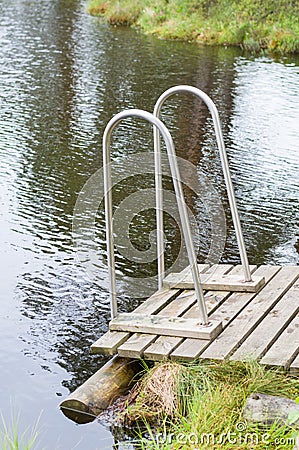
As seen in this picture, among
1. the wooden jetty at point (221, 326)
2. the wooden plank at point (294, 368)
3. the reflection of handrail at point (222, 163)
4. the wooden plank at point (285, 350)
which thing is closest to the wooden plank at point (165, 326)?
the wooden jetty at point (221, 326)

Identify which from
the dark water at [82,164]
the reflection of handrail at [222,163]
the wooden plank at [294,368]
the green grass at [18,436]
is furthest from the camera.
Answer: the dark water at [82,164]

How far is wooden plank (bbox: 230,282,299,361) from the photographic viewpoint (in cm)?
382

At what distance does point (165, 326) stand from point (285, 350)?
0.63 meters

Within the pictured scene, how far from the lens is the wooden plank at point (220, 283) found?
462 cm

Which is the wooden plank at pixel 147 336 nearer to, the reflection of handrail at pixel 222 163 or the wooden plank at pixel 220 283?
the wooden plank at pixel 220 283

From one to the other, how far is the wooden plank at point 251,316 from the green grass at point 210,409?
0.35 ft

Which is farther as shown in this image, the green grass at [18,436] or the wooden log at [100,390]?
the wooden log at [100,390]

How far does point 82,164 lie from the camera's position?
324 inches

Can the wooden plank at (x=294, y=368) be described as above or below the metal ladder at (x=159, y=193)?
below

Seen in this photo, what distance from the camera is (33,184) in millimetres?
7676

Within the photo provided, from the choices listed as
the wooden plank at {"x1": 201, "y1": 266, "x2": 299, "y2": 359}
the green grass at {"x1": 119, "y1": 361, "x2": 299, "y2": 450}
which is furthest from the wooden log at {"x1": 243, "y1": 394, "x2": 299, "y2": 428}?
the wooden plank at {"x1": 201, "y1": 266, "x2": 299, "y2": 359}

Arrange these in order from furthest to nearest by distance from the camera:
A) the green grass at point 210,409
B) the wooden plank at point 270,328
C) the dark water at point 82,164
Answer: the dark water at point 82,164, the wooden plank at point 270,328, the green grass at point 210,409

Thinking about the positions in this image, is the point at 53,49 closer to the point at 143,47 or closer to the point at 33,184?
the point at 143,47

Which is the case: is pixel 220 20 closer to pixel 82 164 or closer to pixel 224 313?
pixel 82 164
